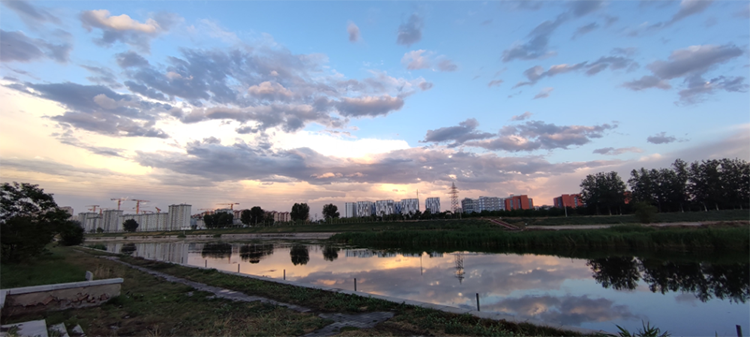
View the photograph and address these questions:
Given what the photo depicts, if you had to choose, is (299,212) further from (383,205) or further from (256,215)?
(383,205)

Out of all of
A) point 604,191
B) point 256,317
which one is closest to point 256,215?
point 604,191

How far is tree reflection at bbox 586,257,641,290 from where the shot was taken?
52.8ft

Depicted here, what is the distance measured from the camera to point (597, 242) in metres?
30.4

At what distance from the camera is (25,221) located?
16797mm

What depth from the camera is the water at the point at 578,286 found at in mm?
10984

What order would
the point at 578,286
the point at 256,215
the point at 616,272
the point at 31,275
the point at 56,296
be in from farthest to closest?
the point at 256,215 → the point at 616,272 → the point at 578,286 → the point at 31,275 → the point at 56,296

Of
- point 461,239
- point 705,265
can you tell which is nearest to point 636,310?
point 705,265

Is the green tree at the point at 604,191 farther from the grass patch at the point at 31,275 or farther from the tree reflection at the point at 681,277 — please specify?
the grass patch at the point at 31,275

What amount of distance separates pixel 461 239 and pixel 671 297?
2437 centimetres

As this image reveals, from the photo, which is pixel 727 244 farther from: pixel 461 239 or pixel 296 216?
pixel 296 216

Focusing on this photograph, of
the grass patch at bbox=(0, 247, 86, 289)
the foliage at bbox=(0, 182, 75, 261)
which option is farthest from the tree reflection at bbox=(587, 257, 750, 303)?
the foliage at bbox=(0, 182, 75, 261)

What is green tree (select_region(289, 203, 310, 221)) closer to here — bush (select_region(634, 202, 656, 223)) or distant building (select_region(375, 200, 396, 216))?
distant building (select_region(375, 200, 396, 216))

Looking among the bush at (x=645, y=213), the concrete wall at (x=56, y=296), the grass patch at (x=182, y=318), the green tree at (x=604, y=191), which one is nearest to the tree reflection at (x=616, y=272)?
the grass patch at (x=182, y=318)

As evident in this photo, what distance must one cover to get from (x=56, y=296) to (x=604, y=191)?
273ft
